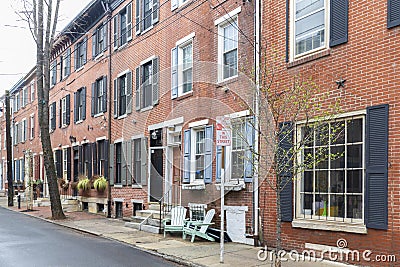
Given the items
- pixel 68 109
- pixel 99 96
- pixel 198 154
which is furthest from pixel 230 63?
pixel 68 109

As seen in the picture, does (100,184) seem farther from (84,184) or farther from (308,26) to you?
(308,26)

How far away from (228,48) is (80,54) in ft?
48.1

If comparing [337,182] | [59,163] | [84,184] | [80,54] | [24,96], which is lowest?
[84,184]

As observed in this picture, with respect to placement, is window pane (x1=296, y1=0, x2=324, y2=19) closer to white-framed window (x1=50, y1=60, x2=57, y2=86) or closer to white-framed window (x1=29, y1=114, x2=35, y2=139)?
white-framed window (x1=50, y1=60, x2=57, y2=86)

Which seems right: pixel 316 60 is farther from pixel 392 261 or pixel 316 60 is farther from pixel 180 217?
pixel 180 217

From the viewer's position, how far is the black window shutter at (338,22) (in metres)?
9.36

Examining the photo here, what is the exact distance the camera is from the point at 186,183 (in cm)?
1523

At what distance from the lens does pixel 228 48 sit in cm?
1330

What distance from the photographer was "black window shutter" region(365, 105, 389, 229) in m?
8.35

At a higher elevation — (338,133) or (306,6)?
(306,6)

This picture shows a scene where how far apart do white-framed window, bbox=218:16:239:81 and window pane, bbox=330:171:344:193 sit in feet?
14.3

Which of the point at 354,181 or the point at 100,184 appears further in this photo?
the point at 100,184

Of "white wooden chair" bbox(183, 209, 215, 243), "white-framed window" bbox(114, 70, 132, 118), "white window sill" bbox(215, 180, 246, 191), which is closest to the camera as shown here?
"white window sill" bbox(215, 180, 246, 191)

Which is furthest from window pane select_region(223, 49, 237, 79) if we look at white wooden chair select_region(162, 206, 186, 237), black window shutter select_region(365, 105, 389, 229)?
black window shutter select_region(365, 105, 389, 229)
